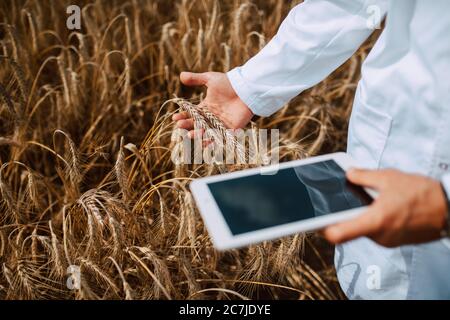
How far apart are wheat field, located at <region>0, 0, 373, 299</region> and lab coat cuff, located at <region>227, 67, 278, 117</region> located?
0.46 feet

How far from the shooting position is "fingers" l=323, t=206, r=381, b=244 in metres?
0.63

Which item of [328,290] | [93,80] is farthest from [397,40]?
[93,80]

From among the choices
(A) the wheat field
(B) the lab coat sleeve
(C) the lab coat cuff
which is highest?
(B) the lab coat sleeve

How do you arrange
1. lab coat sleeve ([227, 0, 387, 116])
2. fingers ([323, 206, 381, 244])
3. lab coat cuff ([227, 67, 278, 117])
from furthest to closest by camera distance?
1. lab coat cuff ([227, 67, 278, 117])
2. lab coat sleeve ([227, 0, 387, 116])
3. fingers ([323, 206, 381, 244])

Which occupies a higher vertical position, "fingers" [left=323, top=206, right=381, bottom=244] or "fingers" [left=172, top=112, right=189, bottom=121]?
"fingers" [left=172, top=112, right=189, bottom=121]

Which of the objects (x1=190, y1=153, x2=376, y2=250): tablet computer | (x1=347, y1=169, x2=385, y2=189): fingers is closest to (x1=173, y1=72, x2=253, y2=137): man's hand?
(x1=190, y1=153, x2=376, y2=250): tablet computer

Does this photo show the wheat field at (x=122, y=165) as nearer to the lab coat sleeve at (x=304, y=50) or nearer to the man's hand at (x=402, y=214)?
the lab coat sleeve at (x=304, y=50)

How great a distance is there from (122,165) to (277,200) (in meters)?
0.37

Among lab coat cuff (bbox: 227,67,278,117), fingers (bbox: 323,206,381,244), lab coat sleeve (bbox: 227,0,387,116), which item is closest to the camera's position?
fingers (bbox: 323,206,381,244)

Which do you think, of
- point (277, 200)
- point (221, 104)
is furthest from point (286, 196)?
point (221, 104)

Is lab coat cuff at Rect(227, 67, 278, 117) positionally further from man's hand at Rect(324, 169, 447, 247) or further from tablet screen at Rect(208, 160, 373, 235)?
man's hand at Rect(324, 169, 447, 247)

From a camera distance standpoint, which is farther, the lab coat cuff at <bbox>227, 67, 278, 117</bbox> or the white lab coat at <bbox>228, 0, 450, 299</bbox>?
the lab coat cuff at <bbox>227, 67, 278, 117</bbox>

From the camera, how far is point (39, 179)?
3.81ft
